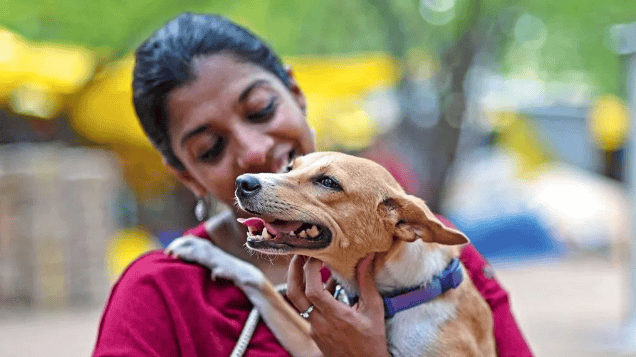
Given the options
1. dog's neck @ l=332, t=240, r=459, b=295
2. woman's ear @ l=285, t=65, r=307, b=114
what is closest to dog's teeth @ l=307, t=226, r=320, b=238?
dog's neck @ l=332, t=240, r=459, b=295

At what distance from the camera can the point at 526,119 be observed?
1964 centimetres

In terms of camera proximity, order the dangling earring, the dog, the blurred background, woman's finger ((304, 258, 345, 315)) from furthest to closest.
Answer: the blurred background
the dangling earring
the dog
woman's finger ((304, 258, 345, 315))

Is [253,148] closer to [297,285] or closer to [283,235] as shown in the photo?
[283,235]

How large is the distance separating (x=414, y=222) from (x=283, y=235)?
0.39m

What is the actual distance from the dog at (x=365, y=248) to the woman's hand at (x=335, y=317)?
0.08 metres

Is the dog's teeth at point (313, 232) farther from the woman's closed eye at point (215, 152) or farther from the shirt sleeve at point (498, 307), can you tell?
the shirt sleeve at point (498, 307)

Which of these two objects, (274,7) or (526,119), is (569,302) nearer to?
(274,7)

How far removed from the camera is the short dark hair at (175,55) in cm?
233

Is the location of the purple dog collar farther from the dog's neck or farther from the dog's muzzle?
the dog's muzzle

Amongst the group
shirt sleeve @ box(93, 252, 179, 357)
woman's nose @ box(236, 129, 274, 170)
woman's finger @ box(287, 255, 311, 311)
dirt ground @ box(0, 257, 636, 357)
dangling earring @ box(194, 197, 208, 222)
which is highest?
woman's nose @ box(236, 129, 274, 170)

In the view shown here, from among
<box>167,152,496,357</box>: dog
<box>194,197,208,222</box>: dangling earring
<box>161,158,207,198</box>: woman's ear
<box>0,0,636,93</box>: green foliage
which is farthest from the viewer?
<box>0,0,636,93</box>: green foliage

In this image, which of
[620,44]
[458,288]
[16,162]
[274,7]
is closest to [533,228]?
[620,44]

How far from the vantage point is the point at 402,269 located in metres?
2.25

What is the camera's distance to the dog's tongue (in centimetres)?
205
